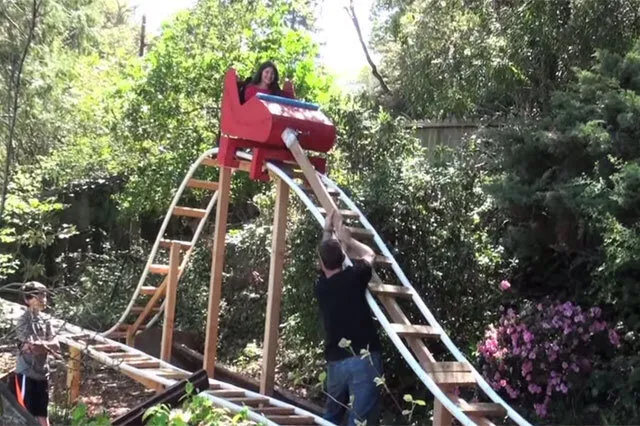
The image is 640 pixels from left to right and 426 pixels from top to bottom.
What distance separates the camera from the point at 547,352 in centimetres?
545

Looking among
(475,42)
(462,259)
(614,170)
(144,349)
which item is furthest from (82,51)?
(614,170)

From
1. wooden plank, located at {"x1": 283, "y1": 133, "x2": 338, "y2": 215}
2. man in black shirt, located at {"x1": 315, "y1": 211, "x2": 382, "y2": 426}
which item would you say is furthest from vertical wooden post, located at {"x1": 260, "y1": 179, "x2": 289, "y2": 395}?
man in black shirt, located at {"x1": 315, "y1": 211, "x2": 382, "y2": 426}

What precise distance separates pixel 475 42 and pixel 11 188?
232 inches

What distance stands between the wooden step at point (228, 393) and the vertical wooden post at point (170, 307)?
1895 mm

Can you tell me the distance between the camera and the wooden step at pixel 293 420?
5.39 m

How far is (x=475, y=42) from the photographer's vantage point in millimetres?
8250

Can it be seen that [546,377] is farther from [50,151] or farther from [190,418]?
[50,151]

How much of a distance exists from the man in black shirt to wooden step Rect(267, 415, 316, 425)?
348mm

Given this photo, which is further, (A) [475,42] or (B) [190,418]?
(A) [475,42]

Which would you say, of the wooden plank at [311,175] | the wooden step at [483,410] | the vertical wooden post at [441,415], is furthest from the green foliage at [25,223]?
the wooden step at [483,410]

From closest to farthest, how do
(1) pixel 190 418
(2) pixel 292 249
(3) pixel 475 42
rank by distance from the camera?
1. (1) pixel 190 418
2. (2) pixel 292 249
3. (3) pixel 475 42

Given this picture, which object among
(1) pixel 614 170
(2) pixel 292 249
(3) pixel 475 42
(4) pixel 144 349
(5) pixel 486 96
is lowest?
(4) pixel 144 349

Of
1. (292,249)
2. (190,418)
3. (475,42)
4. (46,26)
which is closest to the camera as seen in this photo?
(190,418)

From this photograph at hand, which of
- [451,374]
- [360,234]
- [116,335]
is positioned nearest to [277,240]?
[360,234]
